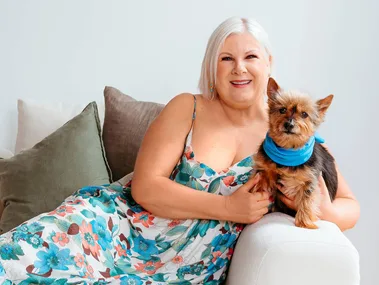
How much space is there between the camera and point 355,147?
3.10 meters

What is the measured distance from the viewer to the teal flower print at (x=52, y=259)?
1831mm

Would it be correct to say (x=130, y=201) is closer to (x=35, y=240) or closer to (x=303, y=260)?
(x=35, y=240)

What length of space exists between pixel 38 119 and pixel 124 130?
0.47m

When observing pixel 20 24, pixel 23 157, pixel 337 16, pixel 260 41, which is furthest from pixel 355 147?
pixel 20 24

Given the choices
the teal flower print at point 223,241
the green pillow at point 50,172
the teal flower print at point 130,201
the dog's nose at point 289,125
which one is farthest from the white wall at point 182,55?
the dog's nose at point 289,125

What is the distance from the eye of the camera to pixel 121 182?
8.04 ft

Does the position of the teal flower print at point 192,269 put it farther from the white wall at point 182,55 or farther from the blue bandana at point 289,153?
the white wall at point 182,55

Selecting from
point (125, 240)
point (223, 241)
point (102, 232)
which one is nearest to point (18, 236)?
point (102, 232)

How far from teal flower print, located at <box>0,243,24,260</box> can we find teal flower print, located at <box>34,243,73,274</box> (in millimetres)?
63

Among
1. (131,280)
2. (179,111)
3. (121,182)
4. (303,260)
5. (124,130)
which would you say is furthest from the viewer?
(124,130)

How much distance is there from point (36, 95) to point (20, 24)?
0.39 m

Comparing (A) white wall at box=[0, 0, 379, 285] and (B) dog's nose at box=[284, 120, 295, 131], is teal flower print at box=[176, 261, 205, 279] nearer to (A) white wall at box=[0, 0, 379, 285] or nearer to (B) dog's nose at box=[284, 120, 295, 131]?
(B) dog's nose at box=[284, 120, 295, 131]

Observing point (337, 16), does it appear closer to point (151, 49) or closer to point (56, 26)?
point (151, 49)

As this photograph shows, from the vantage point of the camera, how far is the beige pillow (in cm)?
275
